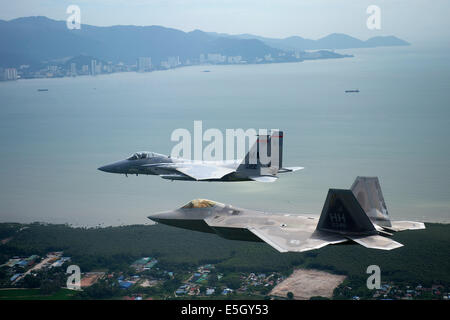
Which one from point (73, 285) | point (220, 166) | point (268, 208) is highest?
point (220, 166)

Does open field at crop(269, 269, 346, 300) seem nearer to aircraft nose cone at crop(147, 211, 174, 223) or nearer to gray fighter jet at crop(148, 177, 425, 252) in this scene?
gray fighter jet at crop(148, 177, 425, 252)

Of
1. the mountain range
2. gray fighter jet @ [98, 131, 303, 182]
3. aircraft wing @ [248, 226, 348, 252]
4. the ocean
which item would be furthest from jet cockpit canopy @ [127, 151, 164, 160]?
the mountain range

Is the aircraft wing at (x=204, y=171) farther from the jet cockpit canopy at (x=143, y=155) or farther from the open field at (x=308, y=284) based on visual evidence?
the open field at (x=308, y=284)

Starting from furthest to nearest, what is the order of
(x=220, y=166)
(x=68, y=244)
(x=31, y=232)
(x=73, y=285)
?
1. (x=31, y=232)
2. (x=68, y=244)
3. (x=73, y=285)
4. (x=220, y=166)

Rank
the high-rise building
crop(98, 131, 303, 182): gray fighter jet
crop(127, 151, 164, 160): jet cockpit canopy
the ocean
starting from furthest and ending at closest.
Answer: the high-rise building < the ocean < crop(127, 151, 164, 160): jet cockpit canopy < crop(98, 131, 303, 182): gray fighter jet
